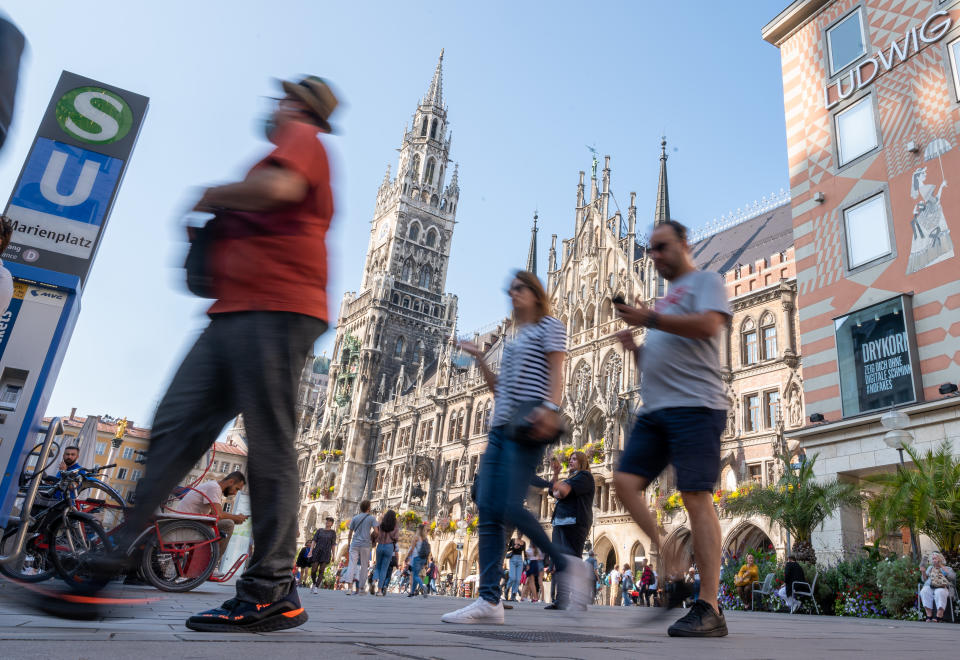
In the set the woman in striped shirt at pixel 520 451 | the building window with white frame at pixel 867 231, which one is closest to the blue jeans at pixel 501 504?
the woman in striped shirt at pixel 520 451

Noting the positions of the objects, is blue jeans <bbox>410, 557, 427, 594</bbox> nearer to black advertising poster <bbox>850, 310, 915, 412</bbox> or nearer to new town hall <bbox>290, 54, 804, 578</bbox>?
new town hall <bbox>290, 54, 804, 578</bbox>

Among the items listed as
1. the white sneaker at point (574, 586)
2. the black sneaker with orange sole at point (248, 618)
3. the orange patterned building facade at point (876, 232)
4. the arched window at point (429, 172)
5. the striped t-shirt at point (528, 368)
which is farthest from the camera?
the arched window at point (429, 172)

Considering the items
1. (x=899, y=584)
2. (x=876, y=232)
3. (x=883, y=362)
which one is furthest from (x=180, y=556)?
(x=876, y=232)

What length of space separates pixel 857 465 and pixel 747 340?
1217 cm

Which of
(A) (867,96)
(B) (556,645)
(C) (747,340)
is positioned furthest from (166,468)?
(C) (747,340)

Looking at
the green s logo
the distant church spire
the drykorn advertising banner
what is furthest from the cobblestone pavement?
the distant church spire

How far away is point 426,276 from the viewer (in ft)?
194

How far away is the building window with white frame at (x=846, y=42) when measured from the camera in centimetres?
1700

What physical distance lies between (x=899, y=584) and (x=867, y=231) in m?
7.93

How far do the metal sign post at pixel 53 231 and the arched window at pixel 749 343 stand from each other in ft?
75.8

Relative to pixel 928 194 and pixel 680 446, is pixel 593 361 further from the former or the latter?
pixel 680 446

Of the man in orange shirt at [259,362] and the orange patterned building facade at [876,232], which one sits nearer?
the man in orange shirt at [259,362]

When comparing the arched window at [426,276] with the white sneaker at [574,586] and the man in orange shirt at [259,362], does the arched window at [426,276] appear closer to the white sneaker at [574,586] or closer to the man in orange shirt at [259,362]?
the white sneaker at [574,586]

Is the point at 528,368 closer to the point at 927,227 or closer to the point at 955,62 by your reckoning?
the point at 927,227
